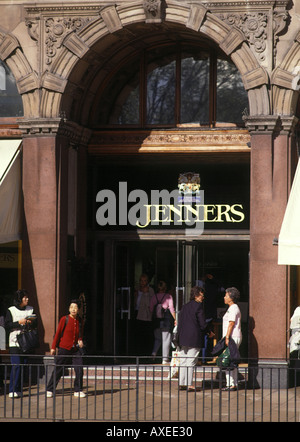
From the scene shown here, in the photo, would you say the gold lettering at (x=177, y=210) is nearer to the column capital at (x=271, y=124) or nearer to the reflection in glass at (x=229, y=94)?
the reflection in glass at (x=229, y=94)

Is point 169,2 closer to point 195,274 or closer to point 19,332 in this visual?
point 195,274

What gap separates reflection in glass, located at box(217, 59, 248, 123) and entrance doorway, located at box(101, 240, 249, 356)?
8.11 ft

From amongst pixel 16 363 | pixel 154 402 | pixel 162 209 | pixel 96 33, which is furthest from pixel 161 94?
pixel 154 402

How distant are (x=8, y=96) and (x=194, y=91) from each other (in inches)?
143

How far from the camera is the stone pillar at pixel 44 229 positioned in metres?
17.5

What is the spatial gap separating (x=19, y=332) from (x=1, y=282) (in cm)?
223

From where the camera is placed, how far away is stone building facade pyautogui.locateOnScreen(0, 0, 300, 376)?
16.9 meters

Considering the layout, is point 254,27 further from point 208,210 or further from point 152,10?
point 208,210

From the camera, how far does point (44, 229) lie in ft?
57.7

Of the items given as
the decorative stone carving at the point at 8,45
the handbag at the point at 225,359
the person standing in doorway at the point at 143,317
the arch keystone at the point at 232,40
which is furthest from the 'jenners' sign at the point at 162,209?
the decorative stone carving at the point at 8,45

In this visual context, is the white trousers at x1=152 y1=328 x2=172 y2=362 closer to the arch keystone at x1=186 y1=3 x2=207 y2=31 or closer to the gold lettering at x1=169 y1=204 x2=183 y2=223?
the gold lettering at x1=169 y1=204 x2=183 y2=223

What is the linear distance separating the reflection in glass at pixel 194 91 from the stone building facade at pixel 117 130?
23cm

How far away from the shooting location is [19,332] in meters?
16.1
